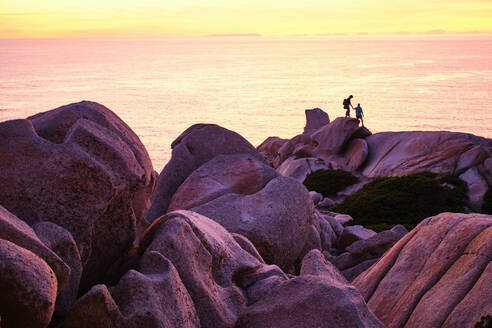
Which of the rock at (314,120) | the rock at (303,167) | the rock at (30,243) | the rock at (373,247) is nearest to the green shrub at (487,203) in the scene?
the rock at (303,167)

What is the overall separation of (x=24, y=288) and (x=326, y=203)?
31011mm

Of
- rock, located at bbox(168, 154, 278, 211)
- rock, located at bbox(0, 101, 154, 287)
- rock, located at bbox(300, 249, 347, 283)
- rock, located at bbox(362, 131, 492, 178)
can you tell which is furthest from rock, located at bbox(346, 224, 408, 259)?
rock, located at bbox(362, 131, 492, 178)

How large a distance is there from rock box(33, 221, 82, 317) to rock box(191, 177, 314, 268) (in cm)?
604

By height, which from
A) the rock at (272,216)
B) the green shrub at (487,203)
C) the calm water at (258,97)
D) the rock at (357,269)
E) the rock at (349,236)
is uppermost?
the rock at (272,216)

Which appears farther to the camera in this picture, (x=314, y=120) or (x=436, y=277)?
(x=314, y=120)

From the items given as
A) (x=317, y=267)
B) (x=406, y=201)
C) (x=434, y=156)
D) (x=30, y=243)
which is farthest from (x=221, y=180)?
(x=434, y=156)

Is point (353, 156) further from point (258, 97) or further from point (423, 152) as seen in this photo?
point (258, 97)

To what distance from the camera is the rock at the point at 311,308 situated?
857 centimetres

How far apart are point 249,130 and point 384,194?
2173 inches

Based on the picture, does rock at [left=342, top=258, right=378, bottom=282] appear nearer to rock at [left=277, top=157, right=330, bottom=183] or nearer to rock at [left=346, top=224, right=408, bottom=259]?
rock at [left=346, top=224, right=408, bottom=259]

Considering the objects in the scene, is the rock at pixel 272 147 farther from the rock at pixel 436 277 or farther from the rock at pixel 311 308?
the rock at pixel 311 308

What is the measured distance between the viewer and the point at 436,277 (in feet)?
37.7

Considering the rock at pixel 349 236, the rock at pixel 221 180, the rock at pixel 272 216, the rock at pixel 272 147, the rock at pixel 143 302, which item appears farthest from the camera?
→ the rock at pixel 272 147

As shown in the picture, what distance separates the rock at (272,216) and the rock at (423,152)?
21077 millimetres
